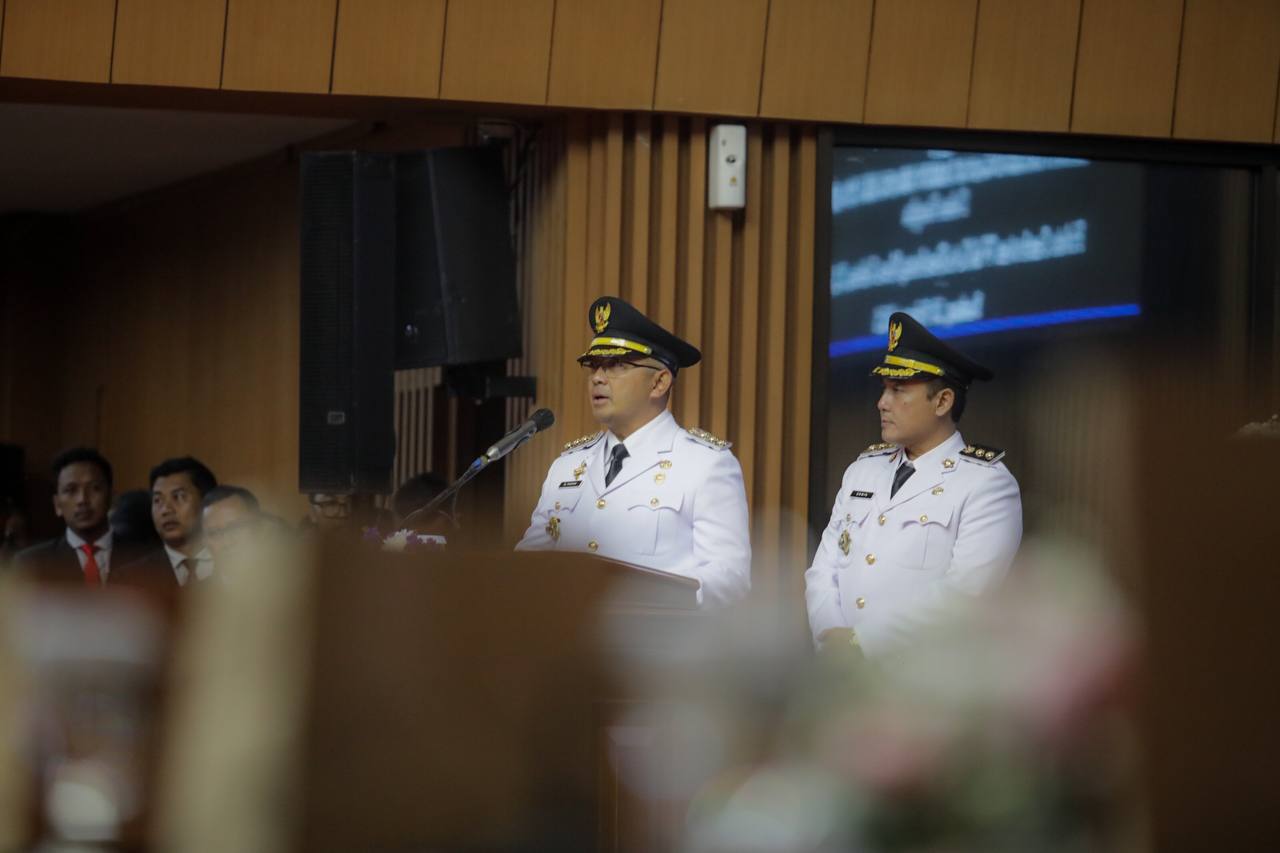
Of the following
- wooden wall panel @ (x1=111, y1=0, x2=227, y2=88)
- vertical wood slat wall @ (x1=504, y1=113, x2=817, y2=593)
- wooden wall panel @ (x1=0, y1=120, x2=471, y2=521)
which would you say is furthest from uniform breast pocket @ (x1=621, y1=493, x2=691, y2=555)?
wooden wall panel @ (x1=0, y1=120, x2=471, y2=521)

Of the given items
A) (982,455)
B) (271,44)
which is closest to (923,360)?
(982,455)

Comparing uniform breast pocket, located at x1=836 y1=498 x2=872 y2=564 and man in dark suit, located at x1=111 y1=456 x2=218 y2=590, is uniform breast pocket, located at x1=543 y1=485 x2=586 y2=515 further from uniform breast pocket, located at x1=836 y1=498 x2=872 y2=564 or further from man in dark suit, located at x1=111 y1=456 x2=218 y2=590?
man in dark suit, located at x1=111 y1=456 x2=218 y2=590

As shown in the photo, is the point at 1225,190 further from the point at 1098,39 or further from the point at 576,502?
the point at 576,502

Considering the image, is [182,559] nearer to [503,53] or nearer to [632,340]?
[503,53]

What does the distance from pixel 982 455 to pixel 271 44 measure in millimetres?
2375

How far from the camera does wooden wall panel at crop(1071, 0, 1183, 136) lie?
217 inches

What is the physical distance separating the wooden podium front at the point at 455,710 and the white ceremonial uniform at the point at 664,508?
235 centimetres

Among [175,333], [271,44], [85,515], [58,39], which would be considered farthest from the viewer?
[175,333]

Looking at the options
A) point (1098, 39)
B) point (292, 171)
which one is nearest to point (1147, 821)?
point (1098, 39)

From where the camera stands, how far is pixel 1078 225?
5629 millimetres

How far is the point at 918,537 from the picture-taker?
4078mm

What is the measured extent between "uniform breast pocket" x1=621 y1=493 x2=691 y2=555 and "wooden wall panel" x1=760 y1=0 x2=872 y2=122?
70.9 inches

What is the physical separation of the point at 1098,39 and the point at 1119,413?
4.67 meters

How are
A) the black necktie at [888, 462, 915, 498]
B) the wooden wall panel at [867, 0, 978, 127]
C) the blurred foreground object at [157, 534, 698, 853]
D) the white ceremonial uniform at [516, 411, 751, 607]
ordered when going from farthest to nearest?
the wooden wall panel at [867, 0, 978, 127]
the black necktie at [888, 462, 915, 498]
the white ceremonial uniform at [516, 411, 751, 607]
the blurred foreground object at [157, 534, 698, 853]
